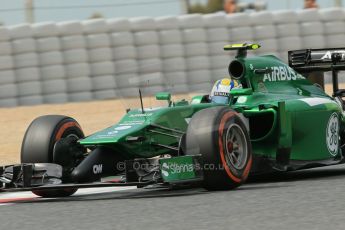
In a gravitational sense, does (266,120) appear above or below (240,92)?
below

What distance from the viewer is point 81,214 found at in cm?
726

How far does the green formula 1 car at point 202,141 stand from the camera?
8125 millimetres

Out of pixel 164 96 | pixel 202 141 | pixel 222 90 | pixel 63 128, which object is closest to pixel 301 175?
pixel 222 90

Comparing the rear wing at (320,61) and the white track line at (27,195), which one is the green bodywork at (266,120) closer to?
the rear wing at (320,61)

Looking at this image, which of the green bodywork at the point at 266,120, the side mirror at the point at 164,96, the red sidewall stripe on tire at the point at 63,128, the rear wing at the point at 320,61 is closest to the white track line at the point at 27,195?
the red sidewall stripe on tire at the point at 63,128

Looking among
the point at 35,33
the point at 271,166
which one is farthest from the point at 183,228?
the point at 35,33

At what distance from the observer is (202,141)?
812 cm

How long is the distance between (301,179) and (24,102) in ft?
33.6

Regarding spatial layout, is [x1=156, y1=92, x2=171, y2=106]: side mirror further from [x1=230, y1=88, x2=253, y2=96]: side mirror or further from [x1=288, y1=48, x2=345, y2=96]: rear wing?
[x1=288, y1=48, x2=345, y2=96]: rear wing

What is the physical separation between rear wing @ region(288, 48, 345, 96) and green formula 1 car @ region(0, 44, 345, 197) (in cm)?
55

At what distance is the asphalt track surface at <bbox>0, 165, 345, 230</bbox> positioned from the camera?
21.2ft

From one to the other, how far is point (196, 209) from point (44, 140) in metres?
2.13

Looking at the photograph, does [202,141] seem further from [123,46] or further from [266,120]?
[123,46]

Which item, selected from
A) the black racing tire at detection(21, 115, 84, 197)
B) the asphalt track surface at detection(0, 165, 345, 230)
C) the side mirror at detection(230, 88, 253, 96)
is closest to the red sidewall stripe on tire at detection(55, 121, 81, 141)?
the black racing tire at detection(21, 115, 84, 197)
